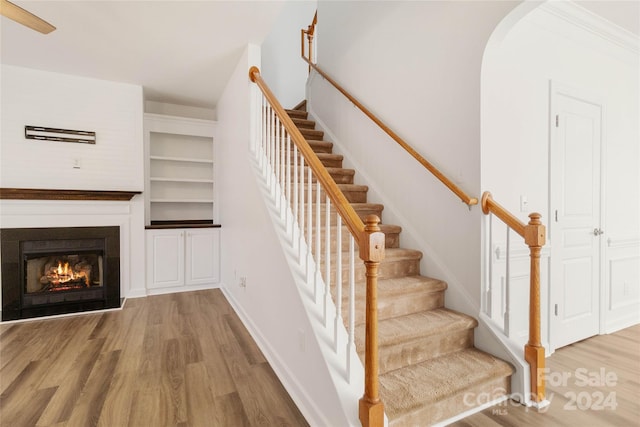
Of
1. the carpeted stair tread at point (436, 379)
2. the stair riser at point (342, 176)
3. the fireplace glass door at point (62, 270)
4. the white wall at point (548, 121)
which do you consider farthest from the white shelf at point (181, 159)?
the carpeted stair tread at point (436, 379)

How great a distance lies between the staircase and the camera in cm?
172

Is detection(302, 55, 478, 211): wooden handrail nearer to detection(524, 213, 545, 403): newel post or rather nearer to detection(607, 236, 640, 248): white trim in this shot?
detection(524, 213, 545, 403): newel post

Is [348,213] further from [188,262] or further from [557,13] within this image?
[188,262]

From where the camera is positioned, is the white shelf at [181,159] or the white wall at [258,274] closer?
the white wall at [258,274]

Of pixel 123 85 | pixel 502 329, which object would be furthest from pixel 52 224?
pixel 502 329

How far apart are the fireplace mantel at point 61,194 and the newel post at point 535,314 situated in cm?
408

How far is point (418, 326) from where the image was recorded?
2084mm

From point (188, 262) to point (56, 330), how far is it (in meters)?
1.59

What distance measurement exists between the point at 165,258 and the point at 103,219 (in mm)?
875

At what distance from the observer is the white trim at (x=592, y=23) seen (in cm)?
251

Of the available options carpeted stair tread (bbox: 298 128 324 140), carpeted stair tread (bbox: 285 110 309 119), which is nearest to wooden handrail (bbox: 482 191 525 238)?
carpeted stair tread (bbox: 298 128 324 140)

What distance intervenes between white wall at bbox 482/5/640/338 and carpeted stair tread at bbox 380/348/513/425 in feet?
2.15

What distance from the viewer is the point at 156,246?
4254mm

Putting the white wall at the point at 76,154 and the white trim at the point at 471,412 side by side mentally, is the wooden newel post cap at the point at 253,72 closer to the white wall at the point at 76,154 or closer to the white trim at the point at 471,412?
the white wall at the point at 76,154
